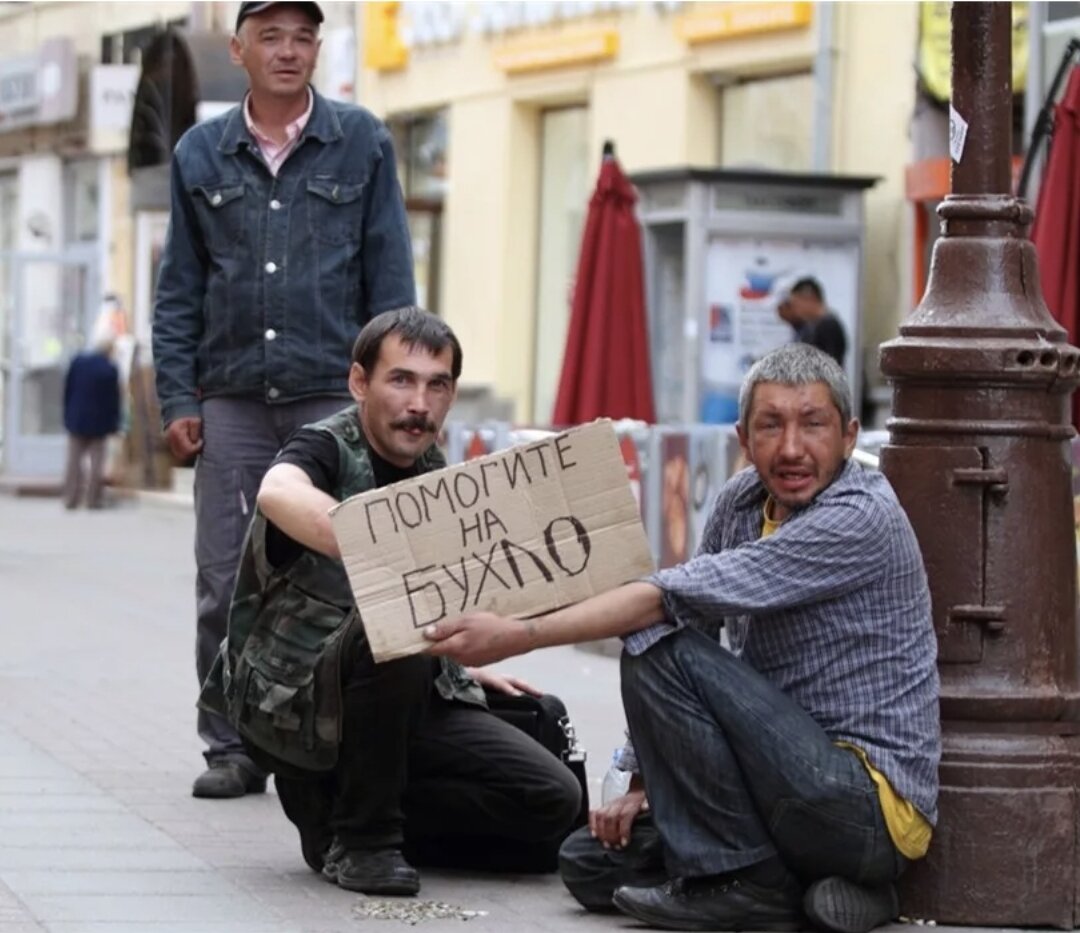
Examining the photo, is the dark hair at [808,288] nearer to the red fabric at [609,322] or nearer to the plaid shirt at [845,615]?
the red fabric at [609,322]

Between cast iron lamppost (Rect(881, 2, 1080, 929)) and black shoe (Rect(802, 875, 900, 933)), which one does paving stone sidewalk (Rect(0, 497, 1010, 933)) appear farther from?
cast iron lamppost (Rect(881, 2, 1080, 929))

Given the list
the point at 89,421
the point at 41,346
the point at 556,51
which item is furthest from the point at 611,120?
the point at 41,346

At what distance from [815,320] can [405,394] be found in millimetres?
11035

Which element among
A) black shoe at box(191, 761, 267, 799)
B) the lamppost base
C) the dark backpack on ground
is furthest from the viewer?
black shoe at box(191, 761, 267, 799)

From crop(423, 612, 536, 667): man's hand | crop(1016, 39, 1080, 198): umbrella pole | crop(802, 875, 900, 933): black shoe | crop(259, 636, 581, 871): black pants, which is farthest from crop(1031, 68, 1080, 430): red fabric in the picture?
crop(423, 612, 536, 667): man's hand

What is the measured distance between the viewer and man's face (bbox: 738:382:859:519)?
220 inches

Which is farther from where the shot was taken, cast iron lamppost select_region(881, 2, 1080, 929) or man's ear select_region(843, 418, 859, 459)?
cast iron lamppost select_region(881, 2, 1080, 929)

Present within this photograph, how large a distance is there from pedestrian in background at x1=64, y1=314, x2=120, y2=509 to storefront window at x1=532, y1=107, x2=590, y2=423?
4.00 metres

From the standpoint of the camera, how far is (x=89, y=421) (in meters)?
24.8

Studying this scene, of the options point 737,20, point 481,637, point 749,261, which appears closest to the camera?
point 481,637

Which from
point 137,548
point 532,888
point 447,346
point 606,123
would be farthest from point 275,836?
point 606,123

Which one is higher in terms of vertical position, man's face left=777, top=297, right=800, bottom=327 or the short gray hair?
the short gray hair

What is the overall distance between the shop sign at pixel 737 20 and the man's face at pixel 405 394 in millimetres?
13468

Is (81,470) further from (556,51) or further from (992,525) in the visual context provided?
(992,525)
